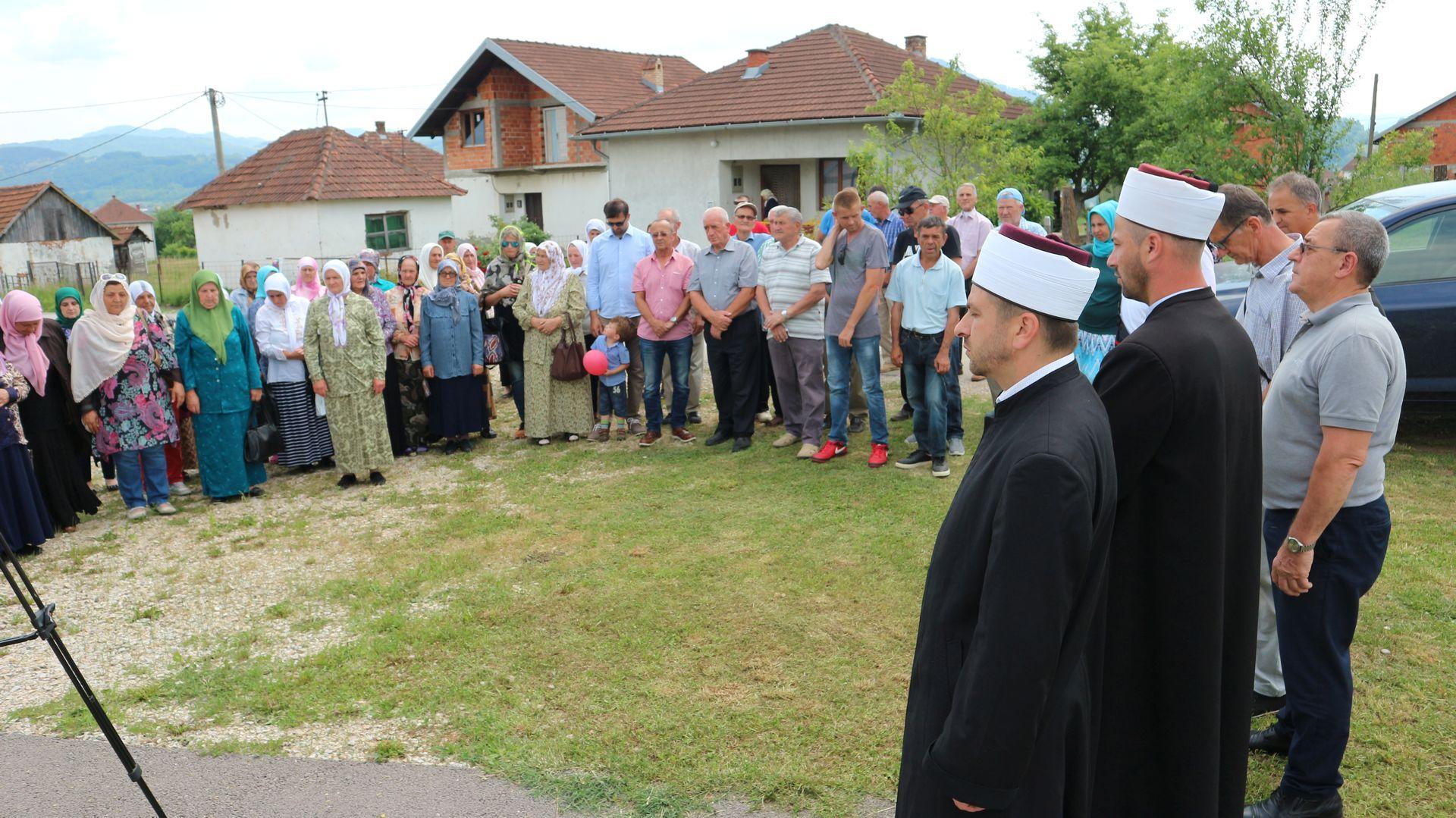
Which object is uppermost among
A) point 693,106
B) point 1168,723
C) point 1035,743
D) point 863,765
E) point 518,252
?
point 693,106

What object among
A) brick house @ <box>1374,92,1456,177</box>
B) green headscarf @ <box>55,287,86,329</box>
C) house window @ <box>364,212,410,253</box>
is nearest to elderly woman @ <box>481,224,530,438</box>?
green headscarf @ <box>55,287,86,329</box>

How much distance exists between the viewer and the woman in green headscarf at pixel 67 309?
808cm

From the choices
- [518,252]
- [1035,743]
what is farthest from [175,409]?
[1035,743]

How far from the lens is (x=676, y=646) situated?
202 inches

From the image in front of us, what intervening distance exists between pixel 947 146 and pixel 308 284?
424 inches

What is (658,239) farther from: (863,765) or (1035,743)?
(1035,743)

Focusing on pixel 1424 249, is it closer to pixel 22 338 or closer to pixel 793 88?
pixel 22 338

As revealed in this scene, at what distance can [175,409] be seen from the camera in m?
8.48

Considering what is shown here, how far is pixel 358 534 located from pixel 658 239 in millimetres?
3715

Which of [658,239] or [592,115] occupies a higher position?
[592,115]

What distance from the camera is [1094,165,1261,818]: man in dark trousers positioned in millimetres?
2465

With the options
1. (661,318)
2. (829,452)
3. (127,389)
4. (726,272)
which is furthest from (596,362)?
(127,389)

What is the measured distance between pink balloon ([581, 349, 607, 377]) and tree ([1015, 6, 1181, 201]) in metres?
21.1

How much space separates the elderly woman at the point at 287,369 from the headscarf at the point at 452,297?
1146mm
